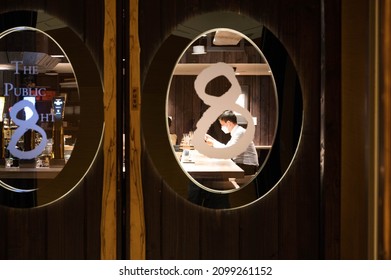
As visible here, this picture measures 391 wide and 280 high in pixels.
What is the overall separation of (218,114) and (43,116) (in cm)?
114

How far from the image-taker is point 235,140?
3.17 metres

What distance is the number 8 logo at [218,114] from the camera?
3.16 metres

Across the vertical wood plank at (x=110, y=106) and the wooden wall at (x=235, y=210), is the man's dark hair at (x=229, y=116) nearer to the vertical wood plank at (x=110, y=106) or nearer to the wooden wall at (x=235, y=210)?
the wooden wall at (x=235, y=210)

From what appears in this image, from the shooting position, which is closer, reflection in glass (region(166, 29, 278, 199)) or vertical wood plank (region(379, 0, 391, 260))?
vertical wood plank (region(379, 0, 391, 260))

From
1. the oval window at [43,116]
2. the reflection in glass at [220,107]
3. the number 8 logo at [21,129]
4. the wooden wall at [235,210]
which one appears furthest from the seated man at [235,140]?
the number 8 logo at [21,129]

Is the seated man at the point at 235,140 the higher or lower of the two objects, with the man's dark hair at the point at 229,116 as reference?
lower

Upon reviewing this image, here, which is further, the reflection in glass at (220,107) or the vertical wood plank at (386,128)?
the reflection in glass at (220,107)

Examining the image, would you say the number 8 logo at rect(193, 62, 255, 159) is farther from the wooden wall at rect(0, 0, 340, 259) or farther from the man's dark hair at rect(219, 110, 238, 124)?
the wooden wall at rect(0, 0, 340, 259)

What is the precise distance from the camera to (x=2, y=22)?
3219 mm

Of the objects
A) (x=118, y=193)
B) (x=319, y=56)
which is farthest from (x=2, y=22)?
(x=319, y=56)

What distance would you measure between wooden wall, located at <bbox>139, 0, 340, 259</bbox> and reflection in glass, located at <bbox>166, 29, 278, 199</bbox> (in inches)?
7.9

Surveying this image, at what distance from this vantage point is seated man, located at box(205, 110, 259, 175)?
10.4 ft

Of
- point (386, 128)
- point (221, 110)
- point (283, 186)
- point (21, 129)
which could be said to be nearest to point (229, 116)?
point (221, 110)

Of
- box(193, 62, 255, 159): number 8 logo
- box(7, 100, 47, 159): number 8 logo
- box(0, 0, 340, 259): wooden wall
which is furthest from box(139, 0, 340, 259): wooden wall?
box(7, 100, 47, 159): number 8 logo
